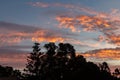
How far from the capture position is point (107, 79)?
102 metres

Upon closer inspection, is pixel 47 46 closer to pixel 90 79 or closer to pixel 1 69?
pixel 90 79

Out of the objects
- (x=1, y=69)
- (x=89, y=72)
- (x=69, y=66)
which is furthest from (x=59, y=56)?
(x=1, y=69)

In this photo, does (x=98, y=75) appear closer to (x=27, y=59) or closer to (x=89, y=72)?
(x=89, y=72)

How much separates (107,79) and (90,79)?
1312 centimetres

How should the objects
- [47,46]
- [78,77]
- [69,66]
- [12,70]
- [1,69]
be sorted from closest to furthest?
[78,77] < [69,66] < [47,46] < [1,69] < [12,70]

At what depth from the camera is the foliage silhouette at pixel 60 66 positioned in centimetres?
9031

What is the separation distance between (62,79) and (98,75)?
12213 mm

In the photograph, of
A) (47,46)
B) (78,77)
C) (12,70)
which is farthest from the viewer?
(12,70)

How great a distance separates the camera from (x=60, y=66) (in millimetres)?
94688

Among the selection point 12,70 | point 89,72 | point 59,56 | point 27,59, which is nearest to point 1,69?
point 12,70

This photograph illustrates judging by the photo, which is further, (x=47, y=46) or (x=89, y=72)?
(x=47, y=46)

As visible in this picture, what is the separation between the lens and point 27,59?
10412cm

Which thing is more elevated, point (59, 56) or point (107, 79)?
point (59, 56)

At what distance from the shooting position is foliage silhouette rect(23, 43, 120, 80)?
296ft
